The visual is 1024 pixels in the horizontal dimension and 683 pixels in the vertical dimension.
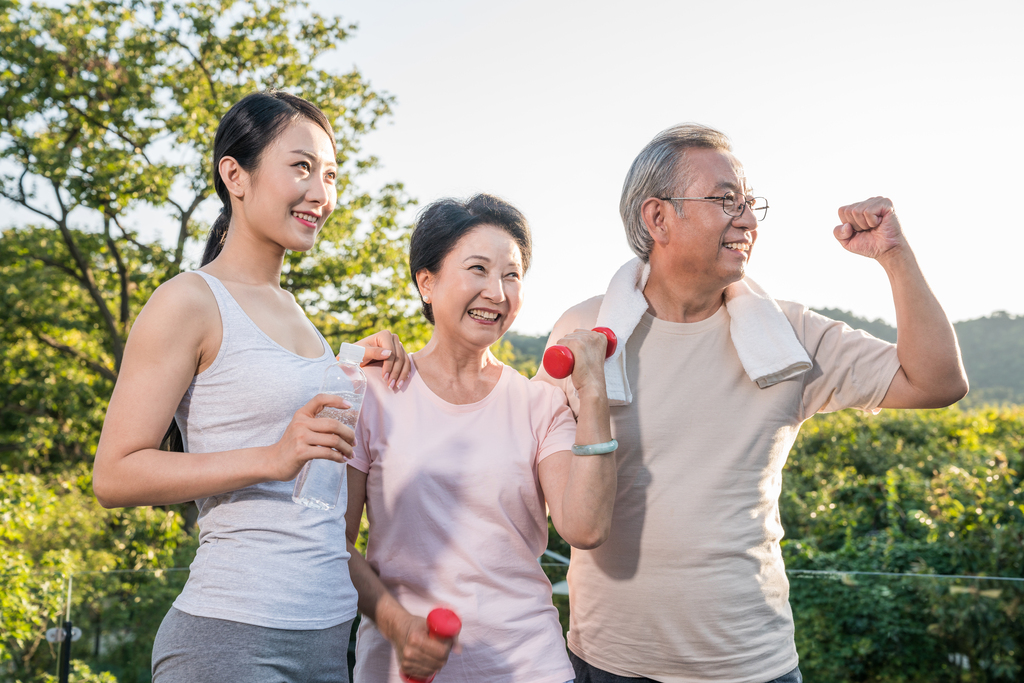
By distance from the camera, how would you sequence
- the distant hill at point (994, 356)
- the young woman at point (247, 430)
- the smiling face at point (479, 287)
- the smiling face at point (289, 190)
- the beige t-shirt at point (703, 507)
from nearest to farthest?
1. the young woman at point (247, 430)
2. the smiling face at point (289, 190)
3. the smiling face at point (479, 287)
4. the beige t-shirt at point (703, 507)
5. the distant hill at point (994, 356)

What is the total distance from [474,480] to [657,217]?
0.99 m

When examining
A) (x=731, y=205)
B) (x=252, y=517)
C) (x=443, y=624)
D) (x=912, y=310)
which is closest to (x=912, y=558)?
(x=912, y=310)

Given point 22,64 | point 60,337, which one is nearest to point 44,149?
point 22,64

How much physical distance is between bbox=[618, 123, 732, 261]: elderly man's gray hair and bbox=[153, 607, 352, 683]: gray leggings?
4.99 ft

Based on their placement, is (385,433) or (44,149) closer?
(385,433)

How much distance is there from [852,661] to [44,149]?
13454mm

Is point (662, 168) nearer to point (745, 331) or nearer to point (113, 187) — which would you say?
point (745, 331)

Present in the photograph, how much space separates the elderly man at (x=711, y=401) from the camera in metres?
2.06

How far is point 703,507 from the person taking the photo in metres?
2.13

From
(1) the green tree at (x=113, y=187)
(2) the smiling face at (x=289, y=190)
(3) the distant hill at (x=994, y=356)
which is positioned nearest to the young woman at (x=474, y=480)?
(2) the smiling face at (x=289, y=190)

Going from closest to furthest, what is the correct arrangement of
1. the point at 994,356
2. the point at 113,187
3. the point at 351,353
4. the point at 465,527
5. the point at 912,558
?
the point at 351,353, the point at 465,527, the point at 912,558, the point at 113,187, the point at 994,356

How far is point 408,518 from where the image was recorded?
1891mm

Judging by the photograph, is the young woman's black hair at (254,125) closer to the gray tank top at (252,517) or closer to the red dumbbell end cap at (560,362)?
the gray tank top at (252,517)

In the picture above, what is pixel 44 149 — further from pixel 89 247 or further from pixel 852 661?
pixel 852 661
